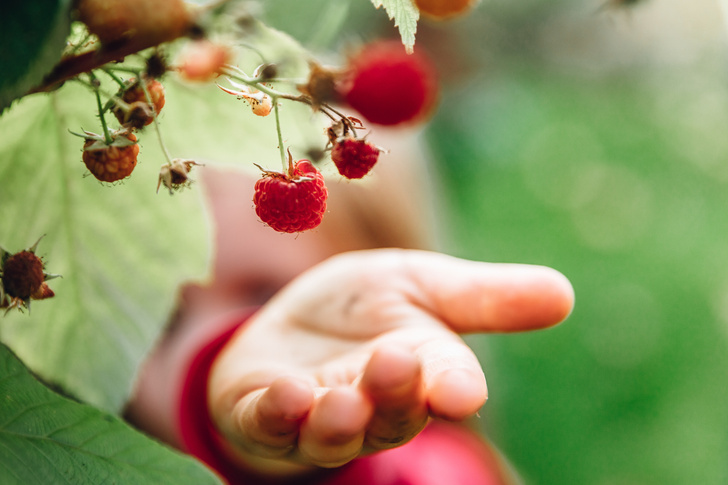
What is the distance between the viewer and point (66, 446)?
23 centimetres

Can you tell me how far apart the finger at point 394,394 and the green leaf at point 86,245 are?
0.14 m

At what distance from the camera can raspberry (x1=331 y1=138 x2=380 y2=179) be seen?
0.68 ft

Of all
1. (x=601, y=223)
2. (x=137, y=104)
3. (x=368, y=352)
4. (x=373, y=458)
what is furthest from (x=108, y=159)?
(x=601, y=223)

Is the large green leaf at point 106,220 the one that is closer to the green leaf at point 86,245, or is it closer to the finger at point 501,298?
the green leaf at point 86,245

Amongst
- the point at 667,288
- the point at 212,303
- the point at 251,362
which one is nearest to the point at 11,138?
the point at 251,362

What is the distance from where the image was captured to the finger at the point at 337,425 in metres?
0.25

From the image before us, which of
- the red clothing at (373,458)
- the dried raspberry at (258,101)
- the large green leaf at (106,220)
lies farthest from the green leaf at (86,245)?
the red clothing at (373,458)

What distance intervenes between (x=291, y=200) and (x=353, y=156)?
3 cm

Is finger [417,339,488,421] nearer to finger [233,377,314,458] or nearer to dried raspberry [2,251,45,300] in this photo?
finger [233,377,314,458]

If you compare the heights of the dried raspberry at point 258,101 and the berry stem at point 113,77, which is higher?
the berry stem at point 113,77

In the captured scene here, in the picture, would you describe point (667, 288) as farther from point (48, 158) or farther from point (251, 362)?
point (48, 158)

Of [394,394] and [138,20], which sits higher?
[138,20]

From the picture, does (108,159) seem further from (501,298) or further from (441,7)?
(501,298)

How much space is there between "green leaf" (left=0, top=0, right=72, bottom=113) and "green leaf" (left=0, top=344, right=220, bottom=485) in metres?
0.11
